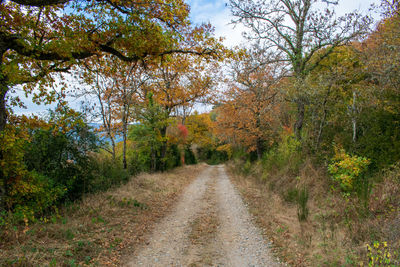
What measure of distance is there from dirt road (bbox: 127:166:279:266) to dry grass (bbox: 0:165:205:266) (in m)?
0.50

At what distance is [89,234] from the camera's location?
5.34m

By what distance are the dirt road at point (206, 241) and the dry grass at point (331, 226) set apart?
1.50 feet

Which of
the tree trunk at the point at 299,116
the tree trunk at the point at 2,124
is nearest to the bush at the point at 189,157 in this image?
the tree trunk at the point at 299,116

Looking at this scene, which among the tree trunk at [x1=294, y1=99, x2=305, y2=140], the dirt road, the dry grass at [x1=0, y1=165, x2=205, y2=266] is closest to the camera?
the dry grass at [x1=0, y1=165, x2=205, y2=266]

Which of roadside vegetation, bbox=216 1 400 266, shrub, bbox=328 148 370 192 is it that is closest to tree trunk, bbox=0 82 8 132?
roadside vegetation, bbox=216 1 400 266

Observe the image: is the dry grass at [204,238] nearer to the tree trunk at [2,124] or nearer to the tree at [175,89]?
the tree trunk at [2,124]

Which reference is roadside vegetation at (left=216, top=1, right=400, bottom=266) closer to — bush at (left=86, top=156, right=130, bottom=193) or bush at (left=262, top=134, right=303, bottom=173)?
bush at (left=262, top=134, right=303, bottom=173)

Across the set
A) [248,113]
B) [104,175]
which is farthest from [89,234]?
[248,113]

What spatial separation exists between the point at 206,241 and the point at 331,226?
9.36 feet

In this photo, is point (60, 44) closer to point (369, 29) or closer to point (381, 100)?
point (381, 100)

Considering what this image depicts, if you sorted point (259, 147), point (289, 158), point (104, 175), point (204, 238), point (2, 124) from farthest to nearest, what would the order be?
point (259, 147), point (289, 158), point (104, 175), point (204, 238), point (2, 124)

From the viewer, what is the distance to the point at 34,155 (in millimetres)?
6387

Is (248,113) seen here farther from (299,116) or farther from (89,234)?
(89,234)

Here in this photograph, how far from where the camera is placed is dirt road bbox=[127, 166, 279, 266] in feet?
14.5
